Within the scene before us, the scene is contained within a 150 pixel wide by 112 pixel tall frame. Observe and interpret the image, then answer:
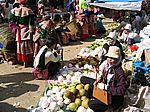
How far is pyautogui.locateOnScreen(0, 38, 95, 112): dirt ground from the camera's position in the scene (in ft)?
19.3

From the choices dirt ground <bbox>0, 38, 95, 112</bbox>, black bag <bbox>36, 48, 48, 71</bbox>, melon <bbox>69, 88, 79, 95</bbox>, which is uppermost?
black bag <bbox>36, 48, 48, 71</bbox>

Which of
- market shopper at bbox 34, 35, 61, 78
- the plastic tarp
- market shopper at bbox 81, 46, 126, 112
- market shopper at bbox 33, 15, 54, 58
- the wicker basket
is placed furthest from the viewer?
the wicker basket

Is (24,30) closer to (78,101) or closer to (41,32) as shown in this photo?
(41,32)

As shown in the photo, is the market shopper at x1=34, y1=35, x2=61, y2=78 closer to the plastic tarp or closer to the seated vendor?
the seated vendor

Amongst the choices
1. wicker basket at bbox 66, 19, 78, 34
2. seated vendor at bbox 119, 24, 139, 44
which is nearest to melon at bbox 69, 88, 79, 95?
seated vendor at bbox 119, 24, 139, 44

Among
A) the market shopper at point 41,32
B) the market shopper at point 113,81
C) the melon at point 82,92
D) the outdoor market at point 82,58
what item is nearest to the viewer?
the market shopper at point 113,81

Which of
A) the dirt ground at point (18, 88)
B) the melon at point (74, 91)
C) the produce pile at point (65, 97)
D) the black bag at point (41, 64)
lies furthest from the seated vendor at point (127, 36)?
the melon at point (74, 91)

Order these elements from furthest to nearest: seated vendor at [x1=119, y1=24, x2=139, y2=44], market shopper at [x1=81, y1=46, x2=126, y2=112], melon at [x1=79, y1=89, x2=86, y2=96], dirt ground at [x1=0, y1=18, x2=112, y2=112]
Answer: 1. seated vendor at [x1=119, y1=24, x2=139, y2=44]
2. dirt ground at [x1=0, y1=18, x2=112, y2=112]
3. melon at [x1=79, y1=89, x2=86, y2=96]
4. market shopper at [x1=81, y1=46, x2=126, y2=112]

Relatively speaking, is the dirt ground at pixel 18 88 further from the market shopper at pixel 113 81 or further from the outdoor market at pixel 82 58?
the market shopper at pixel 113 81

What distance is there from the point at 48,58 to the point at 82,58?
1.22 meters

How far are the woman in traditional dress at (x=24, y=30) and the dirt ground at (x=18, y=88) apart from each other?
322 millimetres

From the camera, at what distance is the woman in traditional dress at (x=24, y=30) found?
762 centimetres

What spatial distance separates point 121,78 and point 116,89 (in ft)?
0.59

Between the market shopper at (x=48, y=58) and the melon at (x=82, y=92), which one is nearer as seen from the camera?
the melon at (x=82, y=92)
